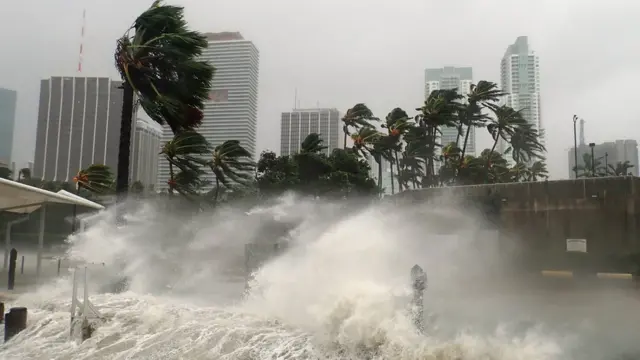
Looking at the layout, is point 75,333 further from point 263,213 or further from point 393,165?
point 393,165

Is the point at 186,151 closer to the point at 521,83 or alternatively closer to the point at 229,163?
the point at 229,163

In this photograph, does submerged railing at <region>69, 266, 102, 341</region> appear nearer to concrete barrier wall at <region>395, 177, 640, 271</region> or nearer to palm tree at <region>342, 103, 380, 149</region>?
concrete barrier wall at <region>395, 177, 640, 271</region>

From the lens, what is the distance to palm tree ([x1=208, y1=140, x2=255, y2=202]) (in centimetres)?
2531

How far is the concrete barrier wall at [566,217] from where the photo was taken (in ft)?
58.0

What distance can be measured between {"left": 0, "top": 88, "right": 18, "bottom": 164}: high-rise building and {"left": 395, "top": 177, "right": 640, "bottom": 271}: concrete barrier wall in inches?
1399

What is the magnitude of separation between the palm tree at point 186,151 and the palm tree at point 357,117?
26.0m

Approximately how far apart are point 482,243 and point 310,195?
17.2 meters

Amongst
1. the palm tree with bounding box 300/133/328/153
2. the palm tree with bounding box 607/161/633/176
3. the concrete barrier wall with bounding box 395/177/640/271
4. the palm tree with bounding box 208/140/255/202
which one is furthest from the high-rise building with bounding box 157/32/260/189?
the palm tree with bounding box 607/161/633/176

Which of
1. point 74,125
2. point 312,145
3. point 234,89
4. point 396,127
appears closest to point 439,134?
point 396,127

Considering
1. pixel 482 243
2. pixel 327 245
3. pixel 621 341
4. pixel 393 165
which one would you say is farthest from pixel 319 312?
pixel 393 165

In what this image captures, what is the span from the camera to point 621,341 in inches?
342

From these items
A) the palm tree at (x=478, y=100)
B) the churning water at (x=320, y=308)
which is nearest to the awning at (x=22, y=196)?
the churning water at (x=320, y=308)

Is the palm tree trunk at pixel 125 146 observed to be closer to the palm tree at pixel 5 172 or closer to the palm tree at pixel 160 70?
the palm tree at pixel 160 70

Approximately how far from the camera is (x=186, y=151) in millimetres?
17734
